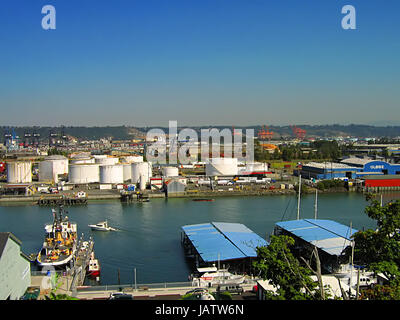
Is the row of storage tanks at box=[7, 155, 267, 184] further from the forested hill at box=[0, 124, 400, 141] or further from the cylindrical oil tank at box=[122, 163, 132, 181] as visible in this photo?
the forested hill at box=[0, 124, 400, 141]

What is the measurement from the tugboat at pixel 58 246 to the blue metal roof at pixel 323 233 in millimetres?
2157

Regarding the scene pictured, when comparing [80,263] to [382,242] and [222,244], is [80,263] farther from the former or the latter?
[382,242]

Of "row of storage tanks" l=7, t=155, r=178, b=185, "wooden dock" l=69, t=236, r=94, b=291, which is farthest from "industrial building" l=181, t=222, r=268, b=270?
"row of storage tanks" l=7, t=155, r=178, b=185

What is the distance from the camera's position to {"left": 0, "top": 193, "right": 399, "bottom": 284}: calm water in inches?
147

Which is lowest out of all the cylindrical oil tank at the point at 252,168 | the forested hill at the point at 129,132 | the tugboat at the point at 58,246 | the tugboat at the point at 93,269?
the tugboat at the point at 93,269

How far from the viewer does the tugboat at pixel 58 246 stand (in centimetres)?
369

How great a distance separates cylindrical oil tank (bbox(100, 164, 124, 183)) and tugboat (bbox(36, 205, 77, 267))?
4825 mm

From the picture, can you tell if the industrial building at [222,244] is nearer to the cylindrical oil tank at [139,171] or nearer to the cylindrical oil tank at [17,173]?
the cylindrical oil tank at [139,171]

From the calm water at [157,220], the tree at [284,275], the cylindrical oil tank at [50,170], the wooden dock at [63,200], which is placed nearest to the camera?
the tree at [284,275]

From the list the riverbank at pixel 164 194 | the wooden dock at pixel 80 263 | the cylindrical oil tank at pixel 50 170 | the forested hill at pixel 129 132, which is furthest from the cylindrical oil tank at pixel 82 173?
the forested hill at pixel 129 132

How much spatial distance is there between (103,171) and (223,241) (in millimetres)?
5702

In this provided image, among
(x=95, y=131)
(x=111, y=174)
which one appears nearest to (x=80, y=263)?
(x=111, y=174)

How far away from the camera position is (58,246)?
13.0 ft
